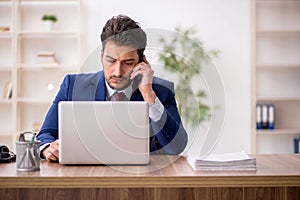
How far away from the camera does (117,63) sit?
7.88ft

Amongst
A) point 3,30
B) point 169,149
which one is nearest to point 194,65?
point 3,30

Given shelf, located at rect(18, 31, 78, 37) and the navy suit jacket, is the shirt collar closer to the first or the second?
the navy suit jacket

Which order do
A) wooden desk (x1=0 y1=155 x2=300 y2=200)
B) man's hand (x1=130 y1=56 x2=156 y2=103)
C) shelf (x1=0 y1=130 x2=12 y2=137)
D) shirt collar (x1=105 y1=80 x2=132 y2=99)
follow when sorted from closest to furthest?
wooden desk (x1=0 y1=155 x2=300 y2=200), man's hand (x1=130 y1=56 x2=156 y2=103), shirt collar (x1=105 y1=80 x2=132 y2=99), shelf (x1=0 y1=130 x2=12 y2=137)

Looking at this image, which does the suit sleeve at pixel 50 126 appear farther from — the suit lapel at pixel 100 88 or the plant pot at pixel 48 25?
the plant pot at pixel 48 25

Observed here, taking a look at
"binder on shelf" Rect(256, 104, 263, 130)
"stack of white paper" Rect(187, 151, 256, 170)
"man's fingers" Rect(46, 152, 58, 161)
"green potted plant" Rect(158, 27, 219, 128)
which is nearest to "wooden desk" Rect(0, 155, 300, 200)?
"stack of white paper" Rect(187, 151, 256, 170)

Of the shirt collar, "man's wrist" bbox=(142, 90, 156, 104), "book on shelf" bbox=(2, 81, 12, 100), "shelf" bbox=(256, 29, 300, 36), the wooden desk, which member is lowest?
the wooden desk

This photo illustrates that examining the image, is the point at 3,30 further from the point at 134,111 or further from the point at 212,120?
the point at 134,111

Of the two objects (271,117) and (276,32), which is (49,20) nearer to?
(276,32)

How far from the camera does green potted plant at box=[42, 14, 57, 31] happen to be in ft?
16.9

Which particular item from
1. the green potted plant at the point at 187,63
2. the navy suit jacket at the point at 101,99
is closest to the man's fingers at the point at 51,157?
the navy suit jacket at the point at 101,99

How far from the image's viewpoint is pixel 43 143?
2.43m

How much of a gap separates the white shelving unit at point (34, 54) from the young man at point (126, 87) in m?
2.69

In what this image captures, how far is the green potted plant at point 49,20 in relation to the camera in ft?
16.9

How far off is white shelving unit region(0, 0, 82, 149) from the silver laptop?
10.5 feet
